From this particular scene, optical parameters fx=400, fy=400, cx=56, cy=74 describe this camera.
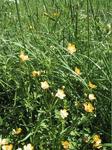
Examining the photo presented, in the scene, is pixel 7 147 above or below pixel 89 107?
below

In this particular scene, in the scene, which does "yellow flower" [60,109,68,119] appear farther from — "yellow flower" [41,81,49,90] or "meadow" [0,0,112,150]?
"yellow flower" [41,81,49,90]

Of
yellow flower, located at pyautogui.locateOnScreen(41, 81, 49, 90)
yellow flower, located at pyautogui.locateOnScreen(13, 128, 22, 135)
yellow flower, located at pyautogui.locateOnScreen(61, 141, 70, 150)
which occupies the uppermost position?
yellow flower, located at pyautogui.locateOnScreen(41, 81, 49, 90)

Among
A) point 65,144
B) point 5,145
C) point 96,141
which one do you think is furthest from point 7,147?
point 96,141

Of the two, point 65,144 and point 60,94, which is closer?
point 65,144

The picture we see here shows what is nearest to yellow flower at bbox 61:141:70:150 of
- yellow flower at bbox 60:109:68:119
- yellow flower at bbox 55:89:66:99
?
yellow flower at bbox 60:109:68:119

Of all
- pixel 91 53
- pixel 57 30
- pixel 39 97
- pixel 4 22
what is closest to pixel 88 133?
pixel 39 97

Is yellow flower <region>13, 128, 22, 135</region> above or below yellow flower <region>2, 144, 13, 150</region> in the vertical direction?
above

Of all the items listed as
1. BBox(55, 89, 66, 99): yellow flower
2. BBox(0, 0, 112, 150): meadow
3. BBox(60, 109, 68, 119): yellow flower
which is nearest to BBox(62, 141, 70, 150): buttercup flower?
BBox(0, 0, 112, 150): meadow

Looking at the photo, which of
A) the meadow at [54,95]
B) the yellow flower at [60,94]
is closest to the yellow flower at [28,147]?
the meadow at [54,95]

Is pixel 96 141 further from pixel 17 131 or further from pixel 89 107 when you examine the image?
pixel 17 131

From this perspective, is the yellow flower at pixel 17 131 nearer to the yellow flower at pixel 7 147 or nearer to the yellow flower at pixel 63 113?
the yellow flower at pixel 7 147

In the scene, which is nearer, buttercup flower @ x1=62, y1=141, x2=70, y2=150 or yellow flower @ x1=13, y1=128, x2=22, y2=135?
buttercup flower @ x1=62, y1=141, x2=70, y2=150

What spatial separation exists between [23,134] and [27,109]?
0.50 feet

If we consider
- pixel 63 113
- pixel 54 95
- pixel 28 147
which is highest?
pixel 54 95
